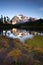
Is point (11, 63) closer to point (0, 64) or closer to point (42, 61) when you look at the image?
point (0, 64)

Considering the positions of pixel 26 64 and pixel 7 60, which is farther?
pixel 7 60

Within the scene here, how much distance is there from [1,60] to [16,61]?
2.44 metres

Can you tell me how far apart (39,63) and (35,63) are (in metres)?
0.56

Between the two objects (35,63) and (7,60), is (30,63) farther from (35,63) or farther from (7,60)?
(7,60)

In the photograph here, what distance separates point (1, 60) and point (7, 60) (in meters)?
0.94

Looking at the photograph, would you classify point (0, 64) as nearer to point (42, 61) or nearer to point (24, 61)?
point (24, 61)

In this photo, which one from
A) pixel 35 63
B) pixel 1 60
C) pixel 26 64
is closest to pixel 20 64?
pixel 26 64

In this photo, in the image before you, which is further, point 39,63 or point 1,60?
point 1,60

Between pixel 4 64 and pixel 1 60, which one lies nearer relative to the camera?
pixel 4 64

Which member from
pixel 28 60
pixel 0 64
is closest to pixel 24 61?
pixel 28 60

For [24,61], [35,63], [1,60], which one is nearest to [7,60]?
[1,60]

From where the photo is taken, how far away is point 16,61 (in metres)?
21.9

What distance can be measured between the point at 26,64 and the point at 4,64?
3044 millimetres

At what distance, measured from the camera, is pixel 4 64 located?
68.3 ft
